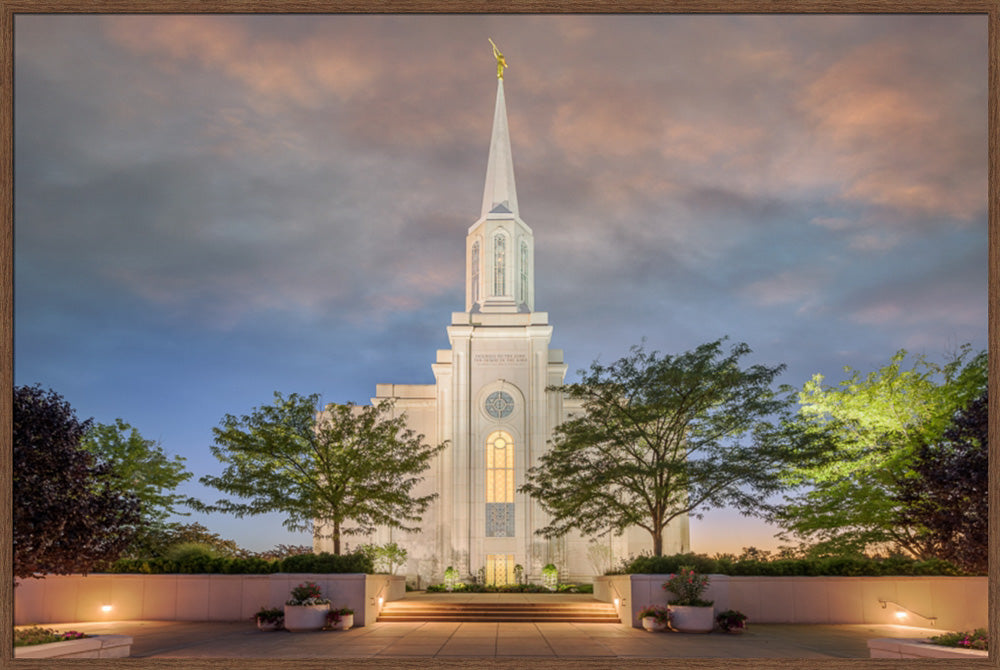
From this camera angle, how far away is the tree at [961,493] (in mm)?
13148

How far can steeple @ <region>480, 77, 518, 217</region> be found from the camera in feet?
147

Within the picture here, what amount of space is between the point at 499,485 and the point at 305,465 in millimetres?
14389

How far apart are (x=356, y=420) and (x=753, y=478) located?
42.3 ft

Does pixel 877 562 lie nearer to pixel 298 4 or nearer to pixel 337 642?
pixel 337 642

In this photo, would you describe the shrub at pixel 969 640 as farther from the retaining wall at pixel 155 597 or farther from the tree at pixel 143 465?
the tree at pixel 143 465

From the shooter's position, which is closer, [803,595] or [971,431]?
[971,431]

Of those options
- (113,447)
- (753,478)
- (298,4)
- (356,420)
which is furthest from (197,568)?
(298,4)

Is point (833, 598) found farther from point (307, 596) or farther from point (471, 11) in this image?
point (471, 11)

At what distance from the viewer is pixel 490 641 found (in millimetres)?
17203

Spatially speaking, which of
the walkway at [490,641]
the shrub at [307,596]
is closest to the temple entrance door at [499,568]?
the walkway at [490,641]

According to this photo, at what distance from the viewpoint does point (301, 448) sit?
27.1 meters

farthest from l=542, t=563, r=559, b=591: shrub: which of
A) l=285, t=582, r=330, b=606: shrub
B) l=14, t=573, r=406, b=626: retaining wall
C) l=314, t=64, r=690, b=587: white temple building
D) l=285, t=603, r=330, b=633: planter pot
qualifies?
l=285, t=603, r=330, b=633: planter pot

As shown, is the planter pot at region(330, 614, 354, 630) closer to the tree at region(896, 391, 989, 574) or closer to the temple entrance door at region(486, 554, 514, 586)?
the tree at region(896, 391, 989, 574)

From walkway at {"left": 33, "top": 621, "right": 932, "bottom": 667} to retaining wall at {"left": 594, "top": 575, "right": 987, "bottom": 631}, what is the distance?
0.67 m
